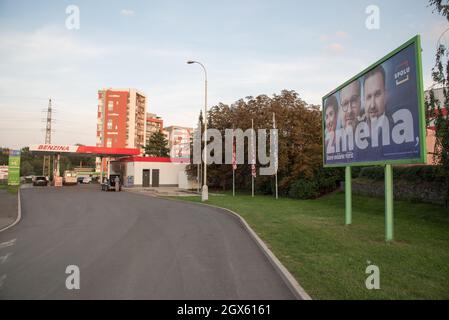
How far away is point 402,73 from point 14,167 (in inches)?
1954

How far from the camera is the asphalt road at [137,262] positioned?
5.46 m

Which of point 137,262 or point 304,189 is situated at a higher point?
point 304,189

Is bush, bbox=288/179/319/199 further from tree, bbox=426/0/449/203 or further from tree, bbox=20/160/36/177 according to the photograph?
tree, bbox=20/160/36/177

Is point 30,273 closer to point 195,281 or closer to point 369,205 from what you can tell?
point 195,281

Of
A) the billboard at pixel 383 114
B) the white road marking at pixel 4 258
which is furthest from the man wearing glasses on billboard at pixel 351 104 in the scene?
the white road marking at pixel 4 258

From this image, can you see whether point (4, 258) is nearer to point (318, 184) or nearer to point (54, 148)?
point (318, 184)

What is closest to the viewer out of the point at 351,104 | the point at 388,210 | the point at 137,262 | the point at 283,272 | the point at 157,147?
the point at 283,272

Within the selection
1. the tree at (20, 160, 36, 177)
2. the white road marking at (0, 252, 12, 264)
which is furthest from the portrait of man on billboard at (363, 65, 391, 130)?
the tree at (20, 160, 36, 177)

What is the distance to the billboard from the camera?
8.42 m

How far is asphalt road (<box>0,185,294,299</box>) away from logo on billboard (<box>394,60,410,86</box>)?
595 centimetres

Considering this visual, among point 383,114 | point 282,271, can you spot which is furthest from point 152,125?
point 282,271

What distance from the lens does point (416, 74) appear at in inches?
332

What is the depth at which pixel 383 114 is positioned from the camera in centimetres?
975

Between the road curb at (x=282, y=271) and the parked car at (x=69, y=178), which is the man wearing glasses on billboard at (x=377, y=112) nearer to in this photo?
the road curb at (x=282, y=271)
